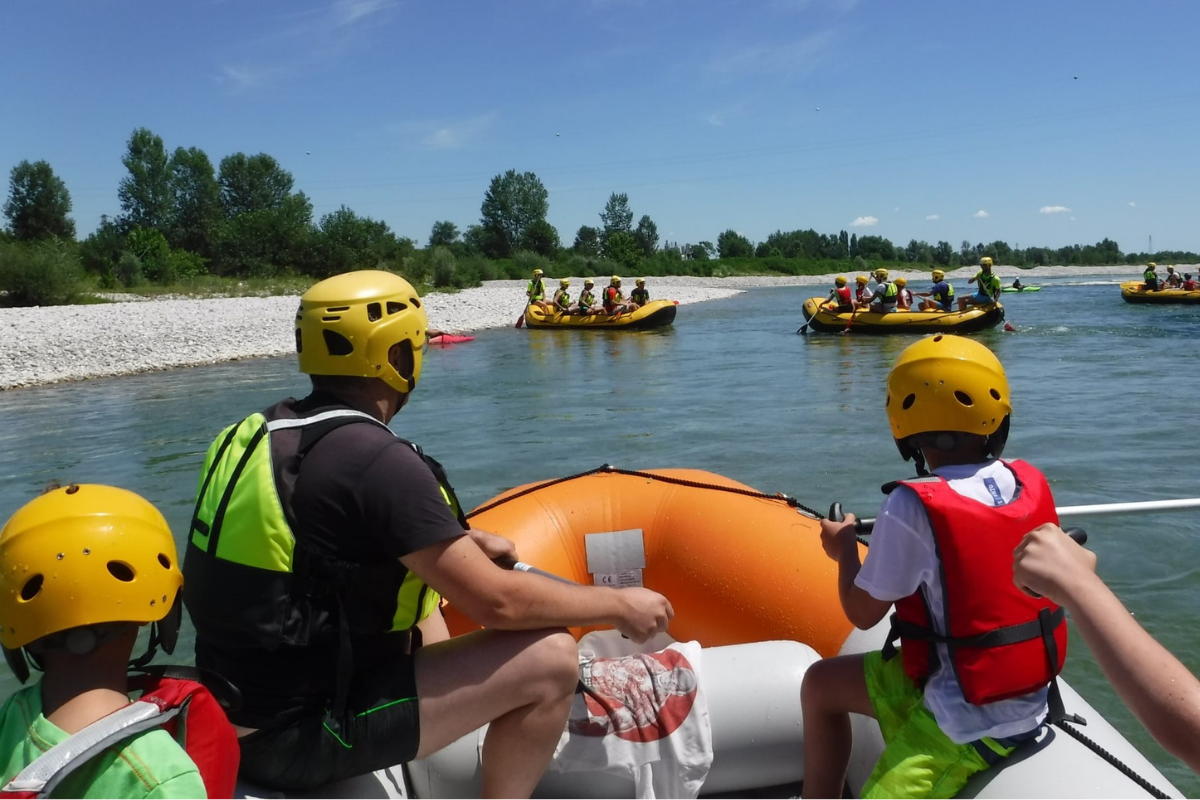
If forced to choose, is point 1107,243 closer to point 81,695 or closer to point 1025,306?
point 1025,306

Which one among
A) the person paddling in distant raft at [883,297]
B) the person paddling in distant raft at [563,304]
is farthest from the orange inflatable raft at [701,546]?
the person paddling in distant raft at [563,304]

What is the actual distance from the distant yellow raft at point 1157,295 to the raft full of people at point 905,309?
7.37 m

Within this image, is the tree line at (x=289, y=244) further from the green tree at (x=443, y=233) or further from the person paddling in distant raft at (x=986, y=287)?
the person paddling in distant raft at (x=986, y=287)

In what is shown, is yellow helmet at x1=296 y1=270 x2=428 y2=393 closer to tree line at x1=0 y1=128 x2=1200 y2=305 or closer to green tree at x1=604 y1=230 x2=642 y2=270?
tree line at x1=0 y1=128 x2=1200 y2=305

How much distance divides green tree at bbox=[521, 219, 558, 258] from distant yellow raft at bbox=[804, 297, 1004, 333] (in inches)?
1714

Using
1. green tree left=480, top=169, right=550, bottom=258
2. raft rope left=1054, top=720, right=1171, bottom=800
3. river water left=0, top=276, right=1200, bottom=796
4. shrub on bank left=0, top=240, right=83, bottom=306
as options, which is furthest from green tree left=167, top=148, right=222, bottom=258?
raft rope left=1054, top=720, right=1171, bottom=800

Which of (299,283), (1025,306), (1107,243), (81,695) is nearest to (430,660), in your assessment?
(81,695)

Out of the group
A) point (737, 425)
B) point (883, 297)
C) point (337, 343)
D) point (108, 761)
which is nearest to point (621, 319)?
point (883, 297)

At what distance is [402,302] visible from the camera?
6.17 ft

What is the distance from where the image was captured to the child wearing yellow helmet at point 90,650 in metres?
1.24

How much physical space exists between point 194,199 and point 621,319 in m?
47.6

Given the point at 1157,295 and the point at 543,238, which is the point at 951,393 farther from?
the point at 543,238

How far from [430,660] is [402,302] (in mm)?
725

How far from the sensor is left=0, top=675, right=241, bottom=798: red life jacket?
3.86 ft
